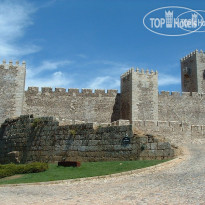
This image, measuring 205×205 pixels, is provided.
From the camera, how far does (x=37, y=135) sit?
1817cm

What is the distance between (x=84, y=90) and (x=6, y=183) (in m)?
24.1

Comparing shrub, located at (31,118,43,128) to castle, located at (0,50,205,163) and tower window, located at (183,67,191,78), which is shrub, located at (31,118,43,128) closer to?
castle, located at (0,50,205,163)

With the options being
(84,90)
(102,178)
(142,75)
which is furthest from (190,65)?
(102,178)

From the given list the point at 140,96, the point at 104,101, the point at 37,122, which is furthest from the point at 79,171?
the point at 104,101

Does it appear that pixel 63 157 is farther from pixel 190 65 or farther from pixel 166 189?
pixel 190 65

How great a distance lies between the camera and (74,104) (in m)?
35.2

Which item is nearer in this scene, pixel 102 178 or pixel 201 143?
pixel 102 178

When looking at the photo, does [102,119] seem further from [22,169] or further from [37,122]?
[22,169]

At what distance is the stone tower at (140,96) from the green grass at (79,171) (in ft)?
65.9

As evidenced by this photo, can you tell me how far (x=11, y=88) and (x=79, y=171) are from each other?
20109 millimetres

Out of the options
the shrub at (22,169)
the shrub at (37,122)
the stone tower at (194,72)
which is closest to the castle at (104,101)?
the stone tower at (194,72)

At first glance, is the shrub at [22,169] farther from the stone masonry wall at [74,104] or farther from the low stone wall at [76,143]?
the stone masonry wall at [74,104]

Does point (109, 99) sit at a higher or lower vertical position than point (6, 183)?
higher

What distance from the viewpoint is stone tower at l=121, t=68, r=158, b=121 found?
112 feet
